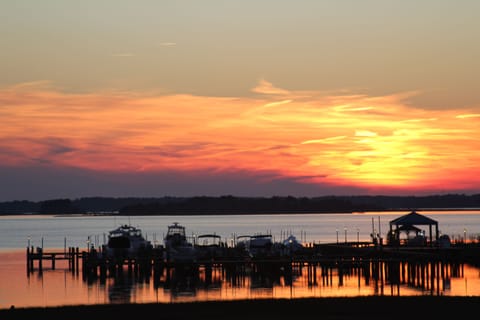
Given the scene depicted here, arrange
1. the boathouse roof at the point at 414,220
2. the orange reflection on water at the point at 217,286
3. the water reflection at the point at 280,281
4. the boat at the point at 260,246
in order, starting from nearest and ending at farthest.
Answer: the orange reflection on water at the point at 217,286 → the water reflection at the point at 280,281 → the boathouse roof at the point at 414,220 → the boat at the point at 260,246

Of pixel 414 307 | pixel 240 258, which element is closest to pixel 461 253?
pixel 240 258

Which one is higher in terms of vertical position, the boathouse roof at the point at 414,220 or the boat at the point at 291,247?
the boathouse roof at the point at 414,220

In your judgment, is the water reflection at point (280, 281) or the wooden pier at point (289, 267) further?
the wooden pier at point (289, 267)

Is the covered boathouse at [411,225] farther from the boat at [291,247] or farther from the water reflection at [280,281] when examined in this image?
the boat at [291,247]

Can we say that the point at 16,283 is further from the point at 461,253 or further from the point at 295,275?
the point at 461,253

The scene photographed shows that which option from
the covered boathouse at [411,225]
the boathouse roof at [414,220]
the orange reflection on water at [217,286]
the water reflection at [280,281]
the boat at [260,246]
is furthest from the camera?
the boat at [260,246]

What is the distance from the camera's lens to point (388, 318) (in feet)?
114

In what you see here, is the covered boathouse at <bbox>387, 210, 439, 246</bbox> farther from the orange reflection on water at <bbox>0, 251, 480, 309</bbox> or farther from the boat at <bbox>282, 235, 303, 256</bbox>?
the boat at <bbox>282, 235, 303, 256</bbox>

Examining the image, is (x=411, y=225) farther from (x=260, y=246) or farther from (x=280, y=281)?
(x=280, y=281)

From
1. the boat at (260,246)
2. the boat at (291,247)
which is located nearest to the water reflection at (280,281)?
the boat at (291,247)

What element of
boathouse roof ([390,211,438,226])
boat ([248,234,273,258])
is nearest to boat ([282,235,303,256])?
boat ([248,234,273,258])

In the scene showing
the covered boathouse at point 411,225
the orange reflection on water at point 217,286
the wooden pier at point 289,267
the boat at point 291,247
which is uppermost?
the covered boathouse at point 411,225

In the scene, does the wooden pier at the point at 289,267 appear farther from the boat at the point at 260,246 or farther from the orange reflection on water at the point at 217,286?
the boat at the point at 260,246

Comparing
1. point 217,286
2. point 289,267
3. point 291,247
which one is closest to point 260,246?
point 291,247
